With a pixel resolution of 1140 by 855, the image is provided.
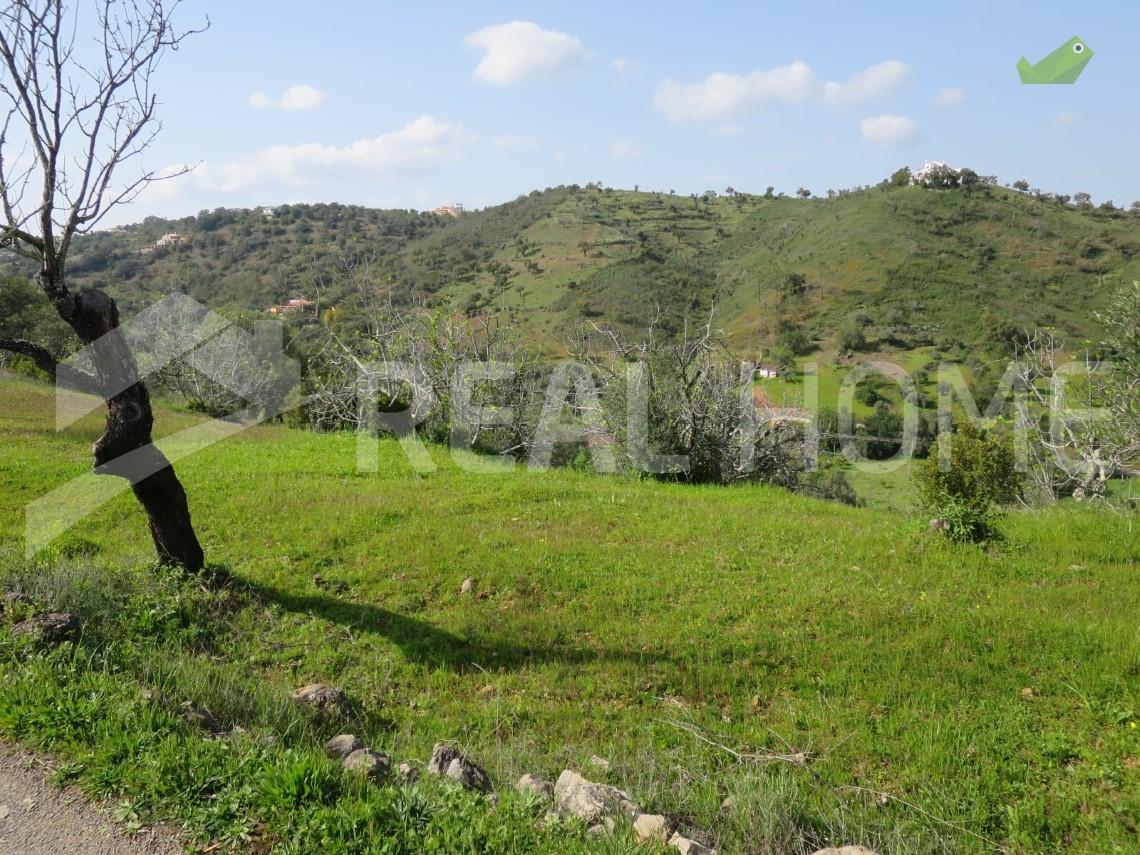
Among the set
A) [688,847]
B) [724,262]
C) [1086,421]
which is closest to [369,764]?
[688,847]

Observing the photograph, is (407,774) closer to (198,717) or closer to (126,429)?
(198,717)

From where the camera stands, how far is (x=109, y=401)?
267 inches

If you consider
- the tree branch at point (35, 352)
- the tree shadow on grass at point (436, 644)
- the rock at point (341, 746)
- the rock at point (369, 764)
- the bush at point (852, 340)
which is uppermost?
the bush at point (852, 340)

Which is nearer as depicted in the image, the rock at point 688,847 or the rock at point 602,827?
the rock at point 688,847

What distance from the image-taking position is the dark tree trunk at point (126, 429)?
6.34 meters

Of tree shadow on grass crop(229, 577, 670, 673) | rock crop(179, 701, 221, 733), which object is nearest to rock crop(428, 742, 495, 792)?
rock crop(179, 701, 221, 733)

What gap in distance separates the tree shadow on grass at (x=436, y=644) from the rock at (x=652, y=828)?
8.76ft

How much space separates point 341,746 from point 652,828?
2.00 meters

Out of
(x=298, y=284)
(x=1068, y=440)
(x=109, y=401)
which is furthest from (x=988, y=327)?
(x=109, y=401)

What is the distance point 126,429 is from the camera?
672cm

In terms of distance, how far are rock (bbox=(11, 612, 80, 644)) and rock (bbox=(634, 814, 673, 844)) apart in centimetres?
438

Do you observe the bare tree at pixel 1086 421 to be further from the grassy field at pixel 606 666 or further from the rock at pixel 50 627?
the rock at pixel 50 627

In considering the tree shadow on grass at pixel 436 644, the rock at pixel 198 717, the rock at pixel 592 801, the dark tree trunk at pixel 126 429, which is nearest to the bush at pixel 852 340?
the tree shadow on grass at pixel 436 644

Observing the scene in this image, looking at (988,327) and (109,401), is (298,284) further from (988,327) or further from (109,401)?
(988,327)
